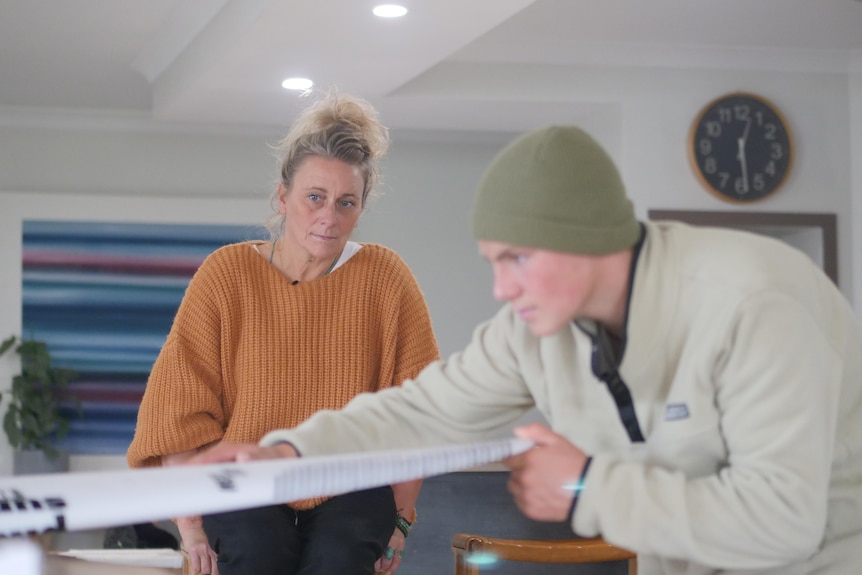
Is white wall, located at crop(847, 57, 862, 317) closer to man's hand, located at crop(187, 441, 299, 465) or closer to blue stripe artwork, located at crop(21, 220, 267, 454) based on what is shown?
blue stripe artwork, located at crop(21, 220, 267, 454)

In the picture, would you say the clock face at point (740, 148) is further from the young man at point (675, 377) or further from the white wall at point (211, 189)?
the young man at point (675, 377)

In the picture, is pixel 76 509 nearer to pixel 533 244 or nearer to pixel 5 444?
pixel 533 244

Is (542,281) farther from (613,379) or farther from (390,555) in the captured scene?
(390,555)

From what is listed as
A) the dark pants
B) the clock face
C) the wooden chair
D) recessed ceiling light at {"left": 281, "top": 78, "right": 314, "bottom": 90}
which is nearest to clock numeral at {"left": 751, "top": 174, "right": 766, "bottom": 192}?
the clock face

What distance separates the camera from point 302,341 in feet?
7.09

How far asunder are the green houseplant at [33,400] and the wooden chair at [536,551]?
178 inches

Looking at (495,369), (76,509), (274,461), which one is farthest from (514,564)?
(76,509)

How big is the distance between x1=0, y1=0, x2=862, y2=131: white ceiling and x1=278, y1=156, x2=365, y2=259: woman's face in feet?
5.87

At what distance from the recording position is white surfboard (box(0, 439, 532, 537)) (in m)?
1.13

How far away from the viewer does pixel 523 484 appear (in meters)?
1.30

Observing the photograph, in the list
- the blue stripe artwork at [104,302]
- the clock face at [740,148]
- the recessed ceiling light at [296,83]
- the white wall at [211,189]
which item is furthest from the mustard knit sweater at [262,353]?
the blue stripe artwork at [104,302]

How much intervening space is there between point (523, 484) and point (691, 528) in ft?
0.67

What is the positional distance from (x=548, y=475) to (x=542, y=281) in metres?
0.23

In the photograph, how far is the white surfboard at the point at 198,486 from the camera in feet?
3.70
